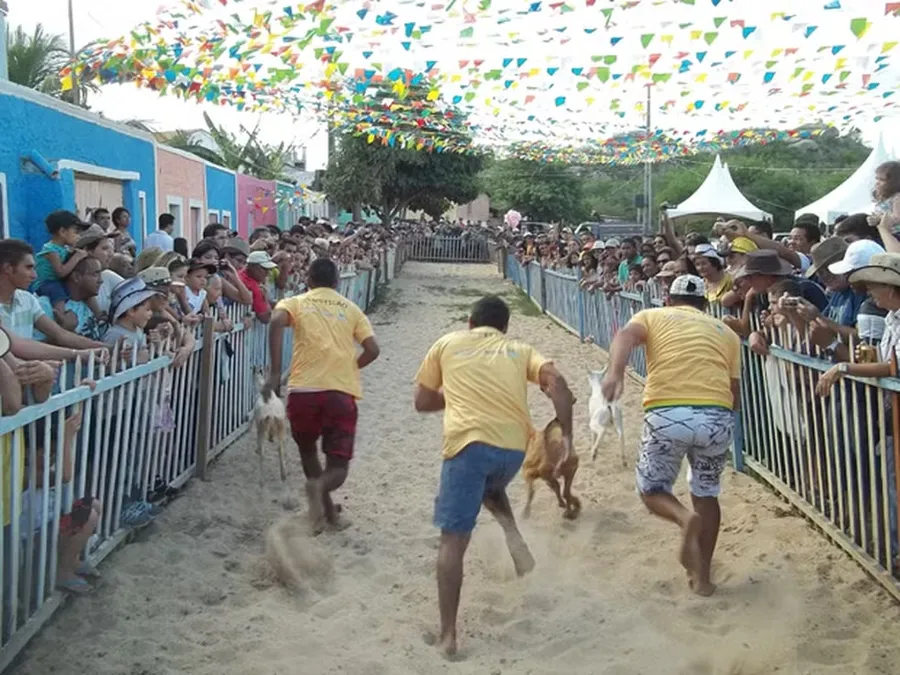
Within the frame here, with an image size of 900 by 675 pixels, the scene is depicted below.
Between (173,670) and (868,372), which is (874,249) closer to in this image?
(868,372)

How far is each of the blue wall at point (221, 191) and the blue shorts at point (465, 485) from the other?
61.0 feet

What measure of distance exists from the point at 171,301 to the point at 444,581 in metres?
3.34

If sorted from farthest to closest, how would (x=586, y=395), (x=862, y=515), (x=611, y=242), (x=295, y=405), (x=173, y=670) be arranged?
(x=611, y=242) → (x=586, y=395) → (x=295, y=405) → (x=862, y=515) → (x=173, y=670)

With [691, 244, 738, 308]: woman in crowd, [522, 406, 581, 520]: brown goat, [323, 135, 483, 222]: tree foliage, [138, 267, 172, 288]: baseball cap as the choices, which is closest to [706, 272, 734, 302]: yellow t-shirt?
[691, 244, 738, 308]: woman in crowd

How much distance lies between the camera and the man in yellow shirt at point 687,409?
180 inches

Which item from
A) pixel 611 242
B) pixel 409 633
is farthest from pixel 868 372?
pixel 611 242

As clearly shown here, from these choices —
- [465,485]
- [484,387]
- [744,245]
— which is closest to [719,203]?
[744,245]

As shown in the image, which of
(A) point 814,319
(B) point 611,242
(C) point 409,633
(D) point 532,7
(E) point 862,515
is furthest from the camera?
(B) point 611,242

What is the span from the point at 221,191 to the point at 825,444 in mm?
20252

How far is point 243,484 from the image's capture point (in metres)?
Result: 6.70

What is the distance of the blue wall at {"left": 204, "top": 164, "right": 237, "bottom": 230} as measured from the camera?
21688 mm

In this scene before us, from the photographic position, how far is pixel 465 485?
4.12 meters

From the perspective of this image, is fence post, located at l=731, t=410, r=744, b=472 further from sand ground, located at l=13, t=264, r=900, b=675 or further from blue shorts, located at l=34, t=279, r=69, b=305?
blue shorts, located at l=34, t=279, r=69, b=305

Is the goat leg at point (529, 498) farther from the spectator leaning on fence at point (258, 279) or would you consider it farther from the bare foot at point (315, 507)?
the spectator leaning on fence at point (258, 279)
